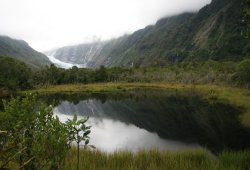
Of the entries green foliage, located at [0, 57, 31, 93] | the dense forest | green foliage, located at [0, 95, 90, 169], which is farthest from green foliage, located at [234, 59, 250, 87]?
green foliage, located at [0, 95, 90, 169]

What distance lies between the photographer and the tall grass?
17109 millimetres

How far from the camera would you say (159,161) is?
1909cm

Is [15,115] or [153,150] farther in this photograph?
[153,150]

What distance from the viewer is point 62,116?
2457 inches

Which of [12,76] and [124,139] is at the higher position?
[12,76]

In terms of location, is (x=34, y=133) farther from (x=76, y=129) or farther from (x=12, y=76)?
(x=12, y=76)

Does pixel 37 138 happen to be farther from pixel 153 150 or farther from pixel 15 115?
pixel 153 150

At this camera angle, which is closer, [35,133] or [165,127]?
[35,133]

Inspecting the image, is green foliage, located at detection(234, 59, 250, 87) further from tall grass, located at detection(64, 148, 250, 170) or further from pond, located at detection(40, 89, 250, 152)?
tall grass, located at detection(64, 148, 250, 170)

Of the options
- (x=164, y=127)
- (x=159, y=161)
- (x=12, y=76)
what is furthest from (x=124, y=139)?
(x=12, y=76)

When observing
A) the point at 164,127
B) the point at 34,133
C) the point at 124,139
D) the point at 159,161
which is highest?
the point at 34,133

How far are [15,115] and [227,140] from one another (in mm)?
28327

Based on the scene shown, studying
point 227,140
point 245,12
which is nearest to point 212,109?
point 227,140

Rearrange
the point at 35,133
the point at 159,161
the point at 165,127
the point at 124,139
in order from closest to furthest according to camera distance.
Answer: the point at 35,133 < the point at 159,161 < the point at 124,139 < the point at 165,127
